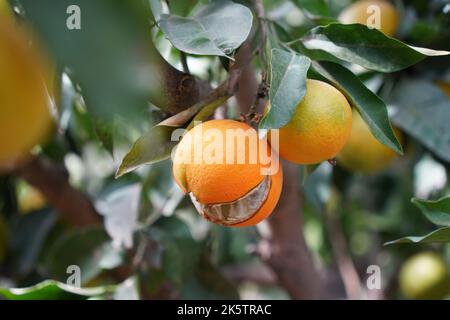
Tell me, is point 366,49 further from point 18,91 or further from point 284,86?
point 18,91

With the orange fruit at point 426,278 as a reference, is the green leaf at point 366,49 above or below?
above

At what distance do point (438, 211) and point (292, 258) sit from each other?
47 centimetres

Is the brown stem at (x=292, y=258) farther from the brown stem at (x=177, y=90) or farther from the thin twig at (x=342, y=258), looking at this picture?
the brown stem at (x=177, y=90)

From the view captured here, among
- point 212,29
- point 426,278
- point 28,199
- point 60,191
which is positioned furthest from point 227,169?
point 28,199

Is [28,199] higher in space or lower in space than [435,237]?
lower

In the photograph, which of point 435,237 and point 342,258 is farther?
point 342,258

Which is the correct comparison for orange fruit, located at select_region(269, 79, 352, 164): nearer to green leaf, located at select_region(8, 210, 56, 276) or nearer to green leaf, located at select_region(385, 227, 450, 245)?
green leaf, located at select_region(385, 227, 450, 245)

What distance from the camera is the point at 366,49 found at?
26.0 inches

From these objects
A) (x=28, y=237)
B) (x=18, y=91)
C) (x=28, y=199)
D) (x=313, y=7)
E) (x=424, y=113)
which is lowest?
(x=28, y=199)

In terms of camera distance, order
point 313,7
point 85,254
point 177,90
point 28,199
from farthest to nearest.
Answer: point 28,199
point 85,254
point 313,7
point 177,90

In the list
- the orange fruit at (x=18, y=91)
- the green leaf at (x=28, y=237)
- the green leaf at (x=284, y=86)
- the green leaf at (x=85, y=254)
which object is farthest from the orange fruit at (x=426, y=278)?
the orange fruit at (x=18, y=91)

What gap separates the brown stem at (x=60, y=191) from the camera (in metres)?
1.13

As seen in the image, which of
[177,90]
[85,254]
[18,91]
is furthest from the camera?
[85,254]

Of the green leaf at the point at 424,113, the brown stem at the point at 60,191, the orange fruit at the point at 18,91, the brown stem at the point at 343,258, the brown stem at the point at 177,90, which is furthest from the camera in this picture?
the brown stem at the point at 343,258
